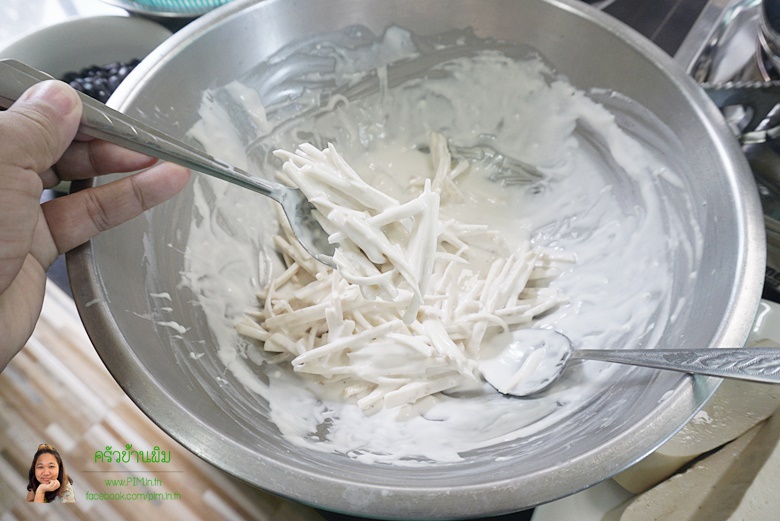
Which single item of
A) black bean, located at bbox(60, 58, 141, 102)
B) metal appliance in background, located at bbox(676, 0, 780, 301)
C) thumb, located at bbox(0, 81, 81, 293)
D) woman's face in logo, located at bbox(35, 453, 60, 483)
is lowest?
woman's face in logo, located at bbox(35, 453, 60, 483)

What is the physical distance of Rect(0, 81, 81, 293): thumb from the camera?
0.71 m

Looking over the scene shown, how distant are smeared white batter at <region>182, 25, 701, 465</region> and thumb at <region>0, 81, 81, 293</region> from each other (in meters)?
0.33

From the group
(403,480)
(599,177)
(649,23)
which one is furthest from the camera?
(649,23)

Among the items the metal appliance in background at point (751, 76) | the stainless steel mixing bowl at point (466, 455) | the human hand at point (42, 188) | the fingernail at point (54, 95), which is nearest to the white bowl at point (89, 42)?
the stainless steel mixing bowl at point (466, 455)

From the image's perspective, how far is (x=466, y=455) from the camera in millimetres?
883

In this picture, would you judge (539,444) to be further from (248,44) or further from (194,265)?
(248,44)

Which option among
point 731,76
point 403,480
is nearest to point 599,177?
point 731,76

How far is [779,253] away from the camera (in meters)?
1.15

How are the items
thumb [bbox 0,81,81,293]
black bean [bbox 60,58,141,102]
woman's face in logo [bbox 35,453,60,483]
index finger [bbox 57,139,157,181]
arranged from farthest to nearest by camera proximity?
black bean [bbox 60,58,141,102] < woman's face in logo [bbox 35,453,60,483] < index finger [bbox 57,139,157,181] < thumb [bbox 0,81,81,293]

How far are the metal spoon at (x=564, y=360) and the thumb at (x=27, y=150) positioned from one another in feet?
2.66

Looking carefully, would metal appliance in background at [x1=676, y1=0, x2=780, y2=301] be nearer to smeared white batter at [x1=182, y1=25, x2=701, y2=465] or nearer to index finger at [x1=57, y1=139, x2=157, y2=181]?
smeared white batter at [x1=182, y1=25, x2=701, y2=465]

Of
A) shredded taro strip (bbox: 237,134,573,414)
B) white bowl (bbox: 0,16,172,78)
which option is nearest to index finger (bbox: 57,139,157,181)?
shredded taro strip (bbox: 237,134,573,414)

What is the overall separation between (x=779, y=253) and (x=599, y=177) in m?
0.40

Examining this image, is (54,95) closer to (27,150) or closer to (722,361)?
(27,150)
